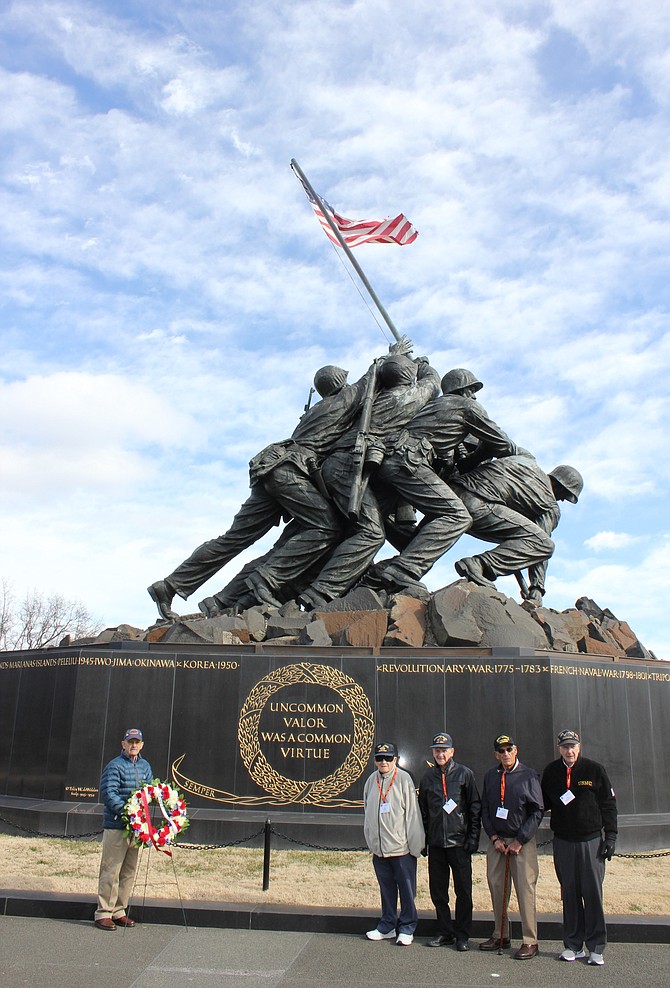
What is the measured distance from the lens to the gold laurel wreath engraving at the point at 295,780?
10500mm

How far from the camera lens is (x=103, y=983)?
5371mm

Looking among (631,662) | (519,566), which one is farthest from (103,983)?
(519,566)

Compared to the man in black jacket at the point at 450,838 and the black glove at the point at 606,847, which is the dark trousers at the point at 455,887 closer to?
the man in black jacket at the point at 450,838

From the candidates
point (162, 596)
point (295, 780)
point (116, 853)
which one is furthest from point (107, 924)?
point (162, 596)

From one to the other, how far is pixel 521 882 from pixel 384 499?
857cm

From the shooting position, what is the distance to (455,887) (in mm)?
6375

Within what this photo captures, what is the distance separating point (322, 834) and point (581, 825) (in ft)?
14.6

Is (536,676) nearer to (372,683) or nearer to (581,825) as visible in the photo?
(372,683)

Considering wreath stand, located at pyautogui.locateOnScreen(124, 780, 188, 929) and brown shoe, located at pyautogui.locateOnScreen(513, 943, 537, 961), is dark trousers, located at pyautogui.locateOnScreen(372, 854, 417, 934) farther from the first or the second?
wreath stand, located at pyautogui.locateOnScreen(124, 780, 188, 929)

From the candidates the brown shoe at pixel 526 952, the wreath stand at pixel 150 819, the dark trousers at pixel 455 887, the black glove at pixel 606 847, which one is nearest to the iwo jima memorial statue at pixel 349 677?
the wreath stand at pixel 150 819

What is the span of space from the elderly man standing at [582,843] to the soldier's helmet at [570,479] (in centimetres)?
926

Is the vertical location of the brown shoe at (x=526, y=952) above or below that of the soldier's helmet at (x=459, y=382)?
below

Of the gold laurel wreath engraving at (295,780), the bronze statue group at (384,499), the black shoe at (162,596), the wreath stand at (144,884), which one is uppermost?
the bronze statue group at (384,499)

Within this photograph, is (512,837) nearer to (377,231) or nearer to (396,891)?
(396,891)
